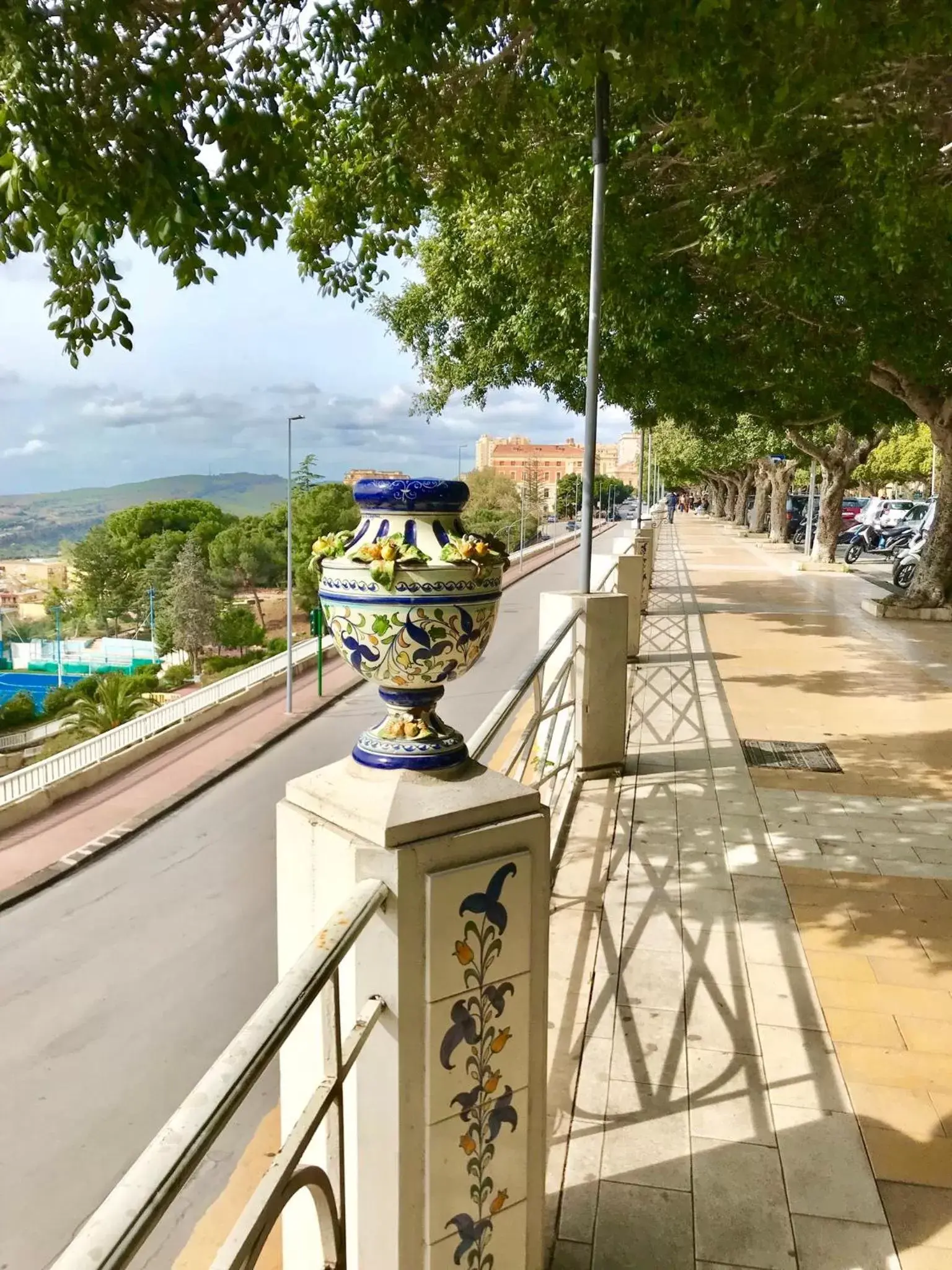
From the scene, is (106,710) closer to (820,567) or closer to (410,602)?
(820,567)

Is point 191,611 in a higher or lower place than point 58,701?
higher

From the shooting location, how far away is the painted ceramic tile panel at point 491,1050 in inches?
64.9

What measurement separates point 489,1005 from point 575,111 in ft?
25.9

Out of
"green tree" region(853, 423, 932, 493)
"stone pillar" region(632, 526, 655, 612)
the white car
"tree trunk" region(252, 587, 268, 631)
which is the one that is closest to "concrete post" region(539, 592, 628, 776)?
"stone pillar" region(632, 526, 655, 612)

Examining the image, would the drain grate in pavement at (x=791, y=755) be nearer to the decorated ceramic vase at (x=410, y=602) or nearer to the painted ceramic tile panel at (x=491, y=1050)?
the painted ceramic tile panel at (x=491, y=1050)

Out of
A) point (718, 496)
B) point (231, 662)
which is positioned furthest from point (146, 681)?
point (718, 496)

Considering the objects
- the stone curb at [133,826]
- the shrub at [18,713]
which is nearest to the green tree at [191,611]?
the shrub at [18,713]

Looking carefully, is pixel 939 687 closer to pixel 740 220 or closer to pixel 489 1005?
pixel 740 220

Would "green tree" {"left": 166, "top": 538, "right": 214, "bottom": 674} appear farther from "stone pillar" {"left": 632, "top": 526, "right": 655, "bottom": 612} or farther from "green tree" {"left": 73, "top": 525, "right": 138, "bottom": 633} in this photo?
"stone pillar" {"left": 632, "top": 526, "right": 655, "bottom": 612}

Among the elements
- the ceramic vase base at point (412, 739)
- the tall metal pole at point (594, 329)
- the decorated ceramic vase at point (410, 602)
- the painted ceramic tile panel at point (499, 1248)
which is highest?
the tall metal pole at point (594, 329)

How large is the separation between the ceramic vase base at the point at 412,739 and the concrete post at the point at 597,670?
383 cm

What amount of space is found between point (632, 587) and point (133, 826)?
48.2 feet

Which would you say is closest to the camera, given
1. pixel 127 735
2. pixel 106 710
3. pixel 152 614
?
pixel 127 735

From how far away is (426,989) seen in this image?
1616 millimetres
